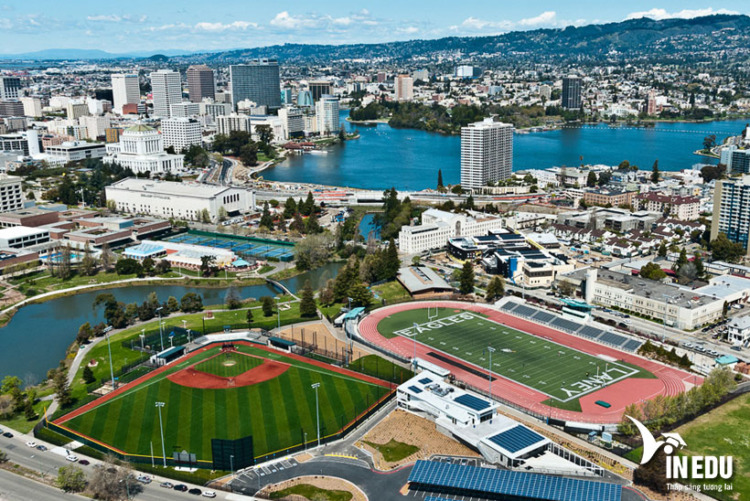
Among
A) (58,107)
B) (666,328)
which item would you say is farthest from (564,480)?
(58,107)

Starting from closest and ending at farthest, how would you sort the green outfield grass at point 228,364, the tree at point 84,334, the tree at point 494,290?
the green outfield grass at point 228,364 < the tree at point 84,334 < the tree at point 494,290

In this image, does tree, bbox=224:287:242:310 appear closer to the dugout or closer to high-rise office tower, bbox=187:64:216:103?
the dugout

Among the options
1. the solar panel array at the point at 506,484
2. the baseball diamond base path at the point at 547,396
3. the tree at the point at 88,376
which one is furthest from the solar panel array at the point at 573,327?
the tree at the point at 88,376

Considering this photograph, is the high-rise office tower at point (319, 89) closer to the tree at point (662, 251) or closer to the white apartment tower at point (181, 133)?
the white apartment tower at point (181, 133)

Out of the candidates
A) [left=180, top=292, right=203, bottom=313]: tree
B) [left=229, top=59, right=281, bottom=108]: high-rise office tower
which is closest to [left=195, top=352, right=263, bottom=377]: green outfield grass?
[left=180, top=292, right=203, bottom=313]: tree

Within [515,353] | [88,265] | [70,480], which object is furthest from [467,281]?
[88,265]
